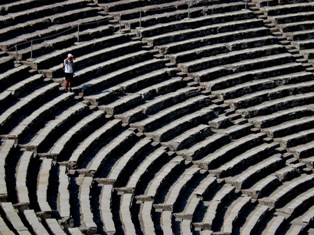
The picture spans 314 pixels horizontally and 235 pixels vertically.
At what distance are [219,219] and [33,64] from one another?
671 cm

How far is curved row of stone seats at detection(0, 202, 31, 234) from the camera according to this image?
1938 cm

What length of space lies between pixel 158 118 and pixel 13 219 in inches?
390

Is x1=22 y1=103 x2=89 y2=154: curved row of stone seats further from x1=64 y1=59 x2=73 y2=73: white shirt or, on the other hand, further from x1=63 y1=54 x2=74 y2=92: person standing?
x1=64 y1=59 x2=73 y2=73: white shirt

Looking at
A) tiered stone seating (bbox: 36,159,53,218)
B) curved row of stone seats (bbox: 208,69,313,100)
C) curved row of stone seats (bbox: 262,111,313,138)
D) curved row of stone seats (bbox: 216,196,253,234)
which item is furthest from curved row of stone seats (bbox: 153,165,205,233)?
curved row of stone seats (bbox: 208,69,313,100)

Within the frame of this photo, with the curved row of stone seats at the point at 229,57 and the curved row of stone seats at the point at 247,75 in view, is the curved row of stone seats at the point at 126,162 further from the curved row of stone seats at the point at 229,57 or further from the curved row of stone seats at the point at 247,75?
the curved row of stone seats at the point at 229,57

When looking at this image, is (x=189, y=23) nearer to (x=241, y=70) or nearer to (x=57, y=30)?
(x=241, y=70)

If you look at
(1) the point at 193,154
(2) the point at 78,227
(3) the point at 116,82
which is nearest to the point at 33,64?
(3) the point at 116,82

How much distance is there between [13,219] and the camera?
20000 mm

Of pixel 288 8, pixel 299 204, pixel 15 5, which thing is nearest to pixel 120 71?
pixel 15 5

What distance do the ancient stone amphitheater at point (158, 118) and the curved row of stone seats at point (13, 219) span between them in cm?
4

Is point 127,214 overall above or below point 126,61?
below

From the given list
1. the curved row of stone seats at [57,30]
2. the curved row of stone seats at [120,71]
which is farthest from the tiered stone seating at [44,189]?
the curved row of stone seats at [57,30]

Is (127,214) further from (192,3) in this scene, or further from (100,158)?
(192,3)

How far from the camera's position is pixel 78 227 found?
71.4 feet
